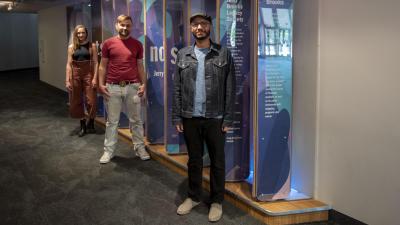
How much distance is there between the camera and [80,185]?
4.52 meters

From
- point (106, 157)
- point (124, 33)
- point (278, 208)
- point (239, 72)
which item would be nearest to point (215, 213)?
point (278, 208)

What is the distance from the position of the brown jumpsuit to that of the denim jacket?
3285 mm

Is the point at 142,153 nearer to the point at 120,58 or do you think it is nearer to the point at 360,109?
the point at 120,58

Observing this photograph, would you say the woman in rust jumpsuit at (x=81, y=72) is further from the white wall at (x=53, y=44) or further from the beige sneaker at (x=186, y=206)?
the white wall at (x=53, y=44)

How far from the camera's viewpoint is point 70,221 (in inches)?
142

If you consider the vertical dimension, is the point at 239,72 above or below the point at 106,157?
above

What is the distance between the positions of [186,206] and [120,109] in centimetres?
189

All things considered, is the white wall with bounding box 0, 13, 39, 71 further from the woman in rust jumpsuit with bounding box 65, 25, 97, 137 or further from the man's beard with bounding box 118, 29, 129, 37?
the man's beard with bounding box 118, 29, 129, 37

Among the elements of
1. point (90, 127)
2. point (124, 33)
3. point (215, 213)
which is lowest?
point (215, 213)

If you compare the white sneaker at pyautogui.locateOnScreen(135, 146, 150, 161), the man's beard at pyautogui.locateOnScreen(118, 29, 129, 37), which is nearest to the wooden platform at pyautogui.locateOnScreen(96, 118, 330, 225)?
the white sneaker at pyautogui.locateOnScreen(135, 146, 150, 161)

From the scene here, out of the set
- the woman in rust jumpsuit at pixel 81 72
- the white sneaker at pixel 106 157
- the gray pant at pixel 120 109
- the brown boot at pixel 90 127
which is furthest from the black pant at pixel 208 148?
the brown boot at pixel 90 127

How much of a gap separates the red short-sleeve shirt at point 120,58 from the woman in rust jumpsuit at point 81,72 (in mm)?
1235

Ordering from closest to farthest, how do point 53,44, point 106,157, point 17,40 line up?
point 106,157, point 53,44, point 17,40

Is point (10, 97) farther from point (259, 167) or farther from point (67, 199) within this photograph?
point (259, 167)
